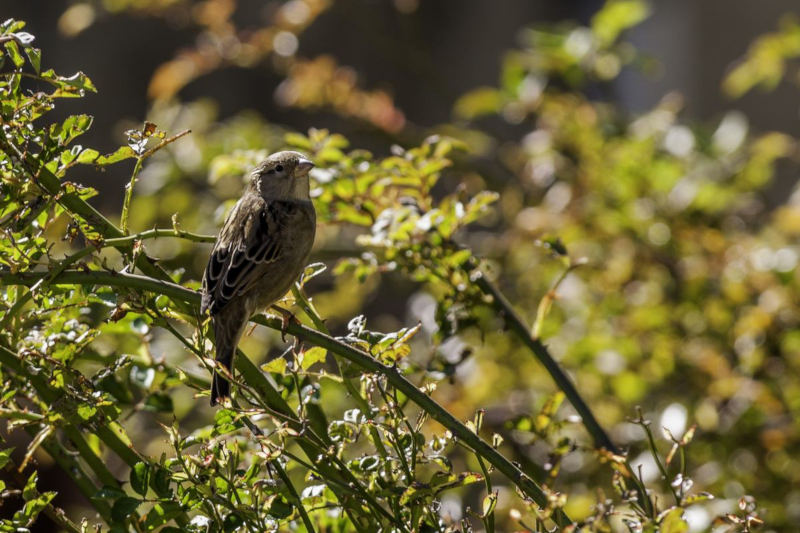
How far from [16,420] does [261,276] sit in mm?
851

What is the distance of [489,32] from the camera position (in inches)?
288

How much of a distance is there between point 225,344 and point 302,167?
67cm

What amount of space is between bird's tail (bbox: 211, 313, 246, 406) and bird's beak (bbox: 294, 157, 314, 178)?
0.39m

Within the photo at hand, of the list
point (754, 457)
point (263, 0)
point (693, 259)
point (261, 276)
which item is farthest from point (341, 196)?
point (263, 0)

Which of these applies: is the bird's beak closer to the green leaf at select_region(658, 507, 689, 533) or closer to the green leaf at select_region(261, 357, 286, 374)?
the green leaf at select_region(261, 357, 286, 374)

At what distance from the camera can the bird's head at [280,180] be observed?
87.5 inches

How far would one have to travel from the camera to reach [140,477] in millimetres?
1149

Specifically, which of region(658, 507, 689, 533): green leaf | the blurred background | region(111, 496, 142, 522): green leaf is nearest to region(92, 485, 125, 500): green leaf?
region(111, 496, 142, 522): green leaf

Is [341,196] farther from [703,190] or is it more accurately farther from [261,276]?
[703,190]

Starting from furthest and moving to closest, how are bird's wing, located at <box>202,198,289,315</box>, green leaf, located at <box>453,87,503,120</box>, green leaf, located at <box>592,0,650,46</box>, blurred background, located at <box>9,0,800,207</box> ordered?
1. blurred background, located at <box>9,0,800,207</box>
2. green leaf, located at <box>453,87,503,120</box>
3. green leaf, located at <box>592,0,650,46</box>
4. bird's wing, located at <box>202,198,289,315</box>

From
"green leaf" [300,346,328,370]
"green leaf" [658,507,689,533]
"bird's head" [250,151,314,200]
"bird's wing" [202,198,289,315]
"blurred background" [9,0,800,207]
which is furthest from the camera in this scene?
"blurred background" [9,0,800,207]

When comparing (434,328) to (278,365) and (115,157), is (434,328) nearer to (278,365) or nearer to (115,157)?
(278,365)

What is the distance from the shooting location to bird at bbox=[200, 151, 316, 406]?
1.89 m

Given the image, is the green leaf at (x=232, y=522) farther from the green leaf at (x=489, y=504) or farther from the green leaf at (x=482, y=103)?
the green leaf at (x=482, y=103)
